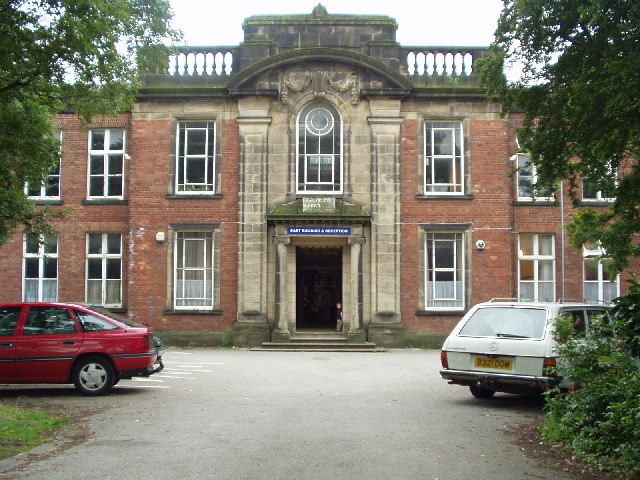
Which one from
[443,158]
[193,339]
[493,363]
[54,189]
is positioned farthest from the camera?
[54,189]

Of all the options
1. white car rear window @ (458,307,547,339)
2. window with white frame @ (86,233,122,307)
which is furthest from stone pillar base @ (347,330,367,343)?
white car rear window @ (458,307,547,339)

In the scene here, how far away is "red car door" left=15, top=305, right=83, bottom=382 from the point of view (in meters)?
12.6

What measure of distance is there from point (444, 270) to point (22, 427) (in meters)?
17.2

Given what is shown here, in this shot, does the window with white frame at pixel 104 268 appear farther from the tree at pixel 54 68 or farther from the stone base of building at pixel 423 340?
the tree at pixel 54 68

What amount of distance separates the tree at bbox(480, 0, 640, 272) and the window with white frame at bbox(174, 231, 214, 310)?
1396cm

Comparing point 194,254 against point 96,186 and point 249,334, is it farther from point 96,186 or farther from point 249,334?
point 96,186

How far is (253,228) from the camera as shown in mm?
24547

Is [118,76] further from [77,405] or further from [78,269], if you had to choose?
[78,269]

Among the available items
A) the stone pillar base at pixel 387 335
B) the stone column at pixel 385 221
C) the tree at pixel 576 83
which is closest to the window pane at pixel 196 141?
the stone column at pixel 385 221

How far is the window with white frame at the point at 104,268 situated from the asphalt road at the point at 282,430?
982cm

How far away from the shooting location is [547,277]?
2545cm

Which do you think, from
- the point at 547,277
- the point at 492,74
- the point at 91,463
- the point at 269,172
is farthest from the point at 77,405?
the point at 547,277

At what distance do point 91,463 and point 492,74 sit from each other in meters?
8.03

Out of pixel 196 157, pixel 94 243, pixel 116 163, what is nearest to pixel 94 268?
pixel 94 243
